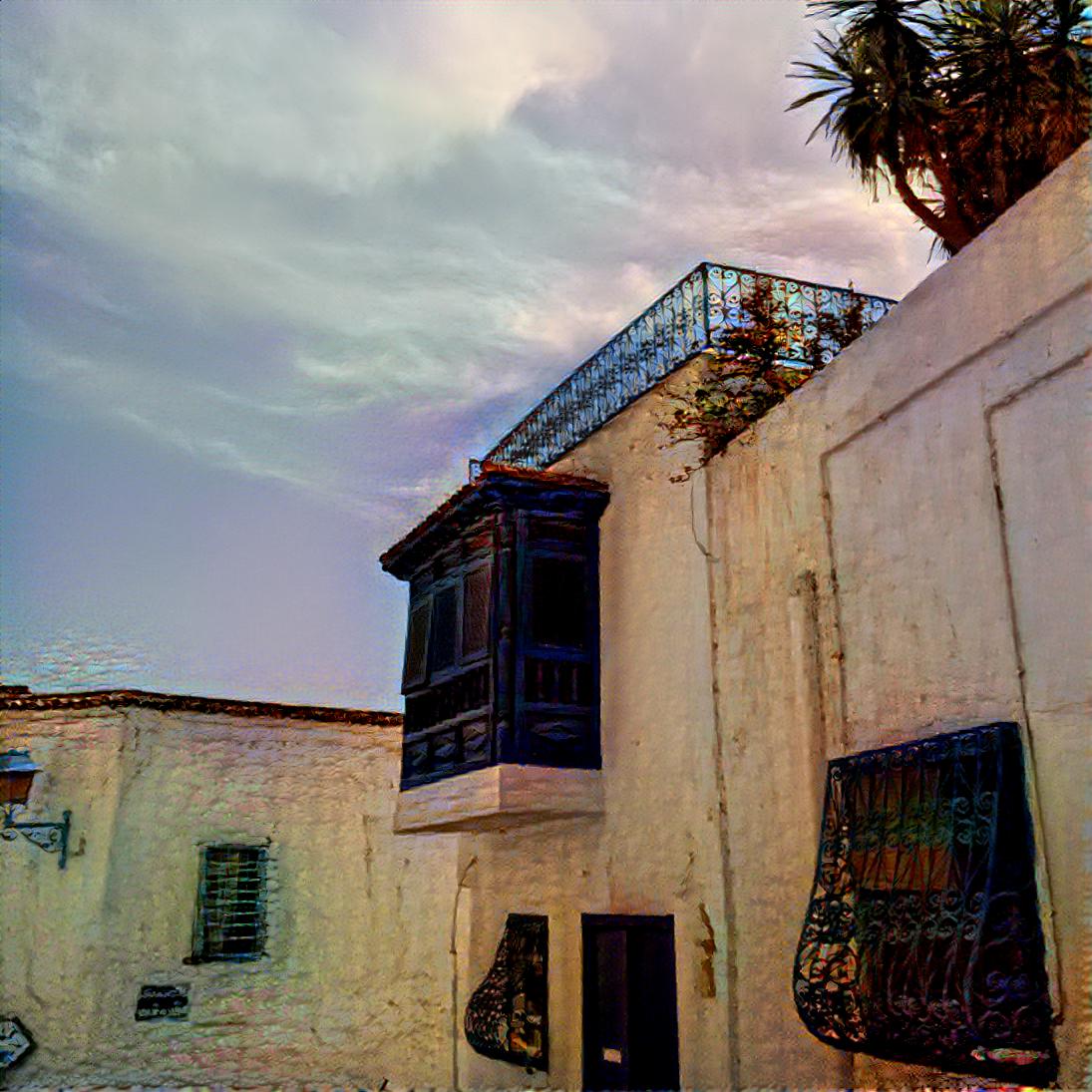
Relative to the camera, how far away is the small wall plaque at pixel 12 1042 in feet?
36.9

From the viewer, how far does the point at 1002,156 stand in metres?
8.75

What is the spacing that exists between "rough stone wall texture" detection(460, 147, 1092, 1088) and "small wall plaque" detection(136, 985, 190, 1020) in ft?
12.9

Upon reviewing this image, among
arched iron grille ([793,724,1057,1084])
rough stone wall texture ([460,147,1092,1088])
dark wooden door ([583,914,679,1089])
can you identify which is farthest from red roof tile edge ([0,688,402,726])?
arched iron grille ([793,724,1057,1084])

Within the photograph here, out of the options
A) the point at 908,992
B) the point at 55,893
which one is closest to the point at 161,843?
the point at 55,893

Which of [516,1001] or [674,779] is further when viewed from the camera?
[516,1001]

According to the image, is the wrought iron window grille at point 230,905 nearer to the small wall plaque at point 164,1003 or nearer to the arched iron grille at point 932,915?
the small wall plaque at point 164,1003

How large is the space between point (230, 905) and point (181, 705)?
2212 millimetres

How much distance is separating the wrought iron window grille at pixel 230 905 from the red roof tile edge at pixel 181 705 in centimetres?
149

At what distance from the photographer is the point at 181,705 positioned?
12.4 metres

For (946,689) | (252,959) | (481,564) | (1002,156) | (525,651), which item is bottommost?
(252,959)

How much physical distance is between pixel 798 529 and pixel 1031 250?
230cm

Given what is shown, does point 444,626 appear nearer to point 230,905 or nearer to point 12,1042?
point 230,905

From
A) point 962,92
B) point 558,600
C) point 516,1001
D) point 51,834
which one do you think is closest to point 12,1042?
point 51,834

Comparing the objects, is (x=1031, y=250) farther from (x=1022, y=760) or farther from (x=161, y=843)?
(x=161, y=843)
